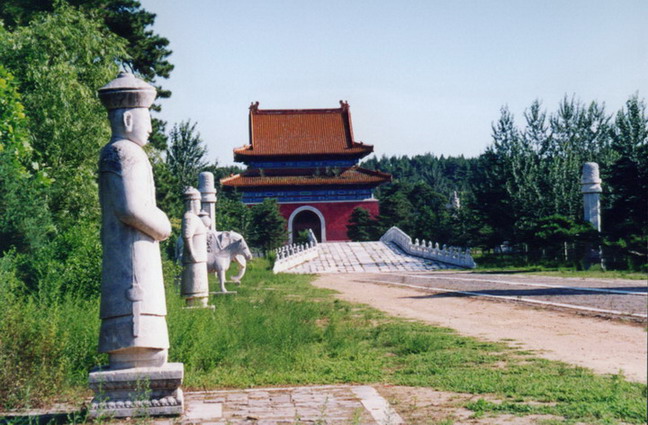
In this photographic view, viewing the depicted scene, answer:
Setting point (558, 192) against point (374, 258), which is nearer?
point (558, 192)

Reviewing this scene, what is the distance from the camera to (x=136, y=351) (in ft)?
16.1

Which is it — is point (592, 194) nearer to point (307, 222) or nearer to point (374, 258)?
point (374, 258)

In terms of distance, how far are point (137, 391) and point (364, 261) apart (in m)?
25.4

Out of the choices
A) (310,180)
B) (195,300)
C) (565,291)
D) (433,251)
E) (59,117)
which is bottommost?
(565,291)

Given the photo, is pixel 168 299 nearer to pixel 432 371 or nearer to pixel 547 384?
pixel 432 371

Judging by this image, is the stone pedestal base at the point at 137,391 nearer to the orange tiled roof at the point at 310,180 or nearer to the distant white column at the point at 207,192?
the distant white column at the point at 207,192

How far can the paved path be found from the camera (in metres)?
27.3

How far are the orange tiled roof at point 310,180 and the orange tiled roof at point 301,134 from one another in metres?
1.42

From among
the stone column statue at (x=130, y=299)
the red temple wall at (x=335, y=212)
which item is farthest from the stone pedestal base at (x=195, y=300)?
the red temple wall at (x=335, y=212)

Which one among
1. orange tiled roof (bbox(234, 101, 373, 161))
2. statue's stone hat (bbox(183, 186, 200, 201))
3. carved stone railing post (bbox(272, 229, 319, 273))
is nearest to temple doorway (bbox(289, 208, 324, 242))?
orange tiled roof (bbox(234, 101, 373, 161))

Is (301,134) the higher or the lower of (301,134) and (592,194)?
the higher

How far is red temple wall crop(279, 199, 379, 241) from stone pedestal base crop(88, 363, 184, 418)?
39627 millimetres

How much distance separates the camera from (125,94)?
5.02 m

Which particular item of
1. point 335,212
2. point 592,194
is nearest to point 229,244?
point 592,194
